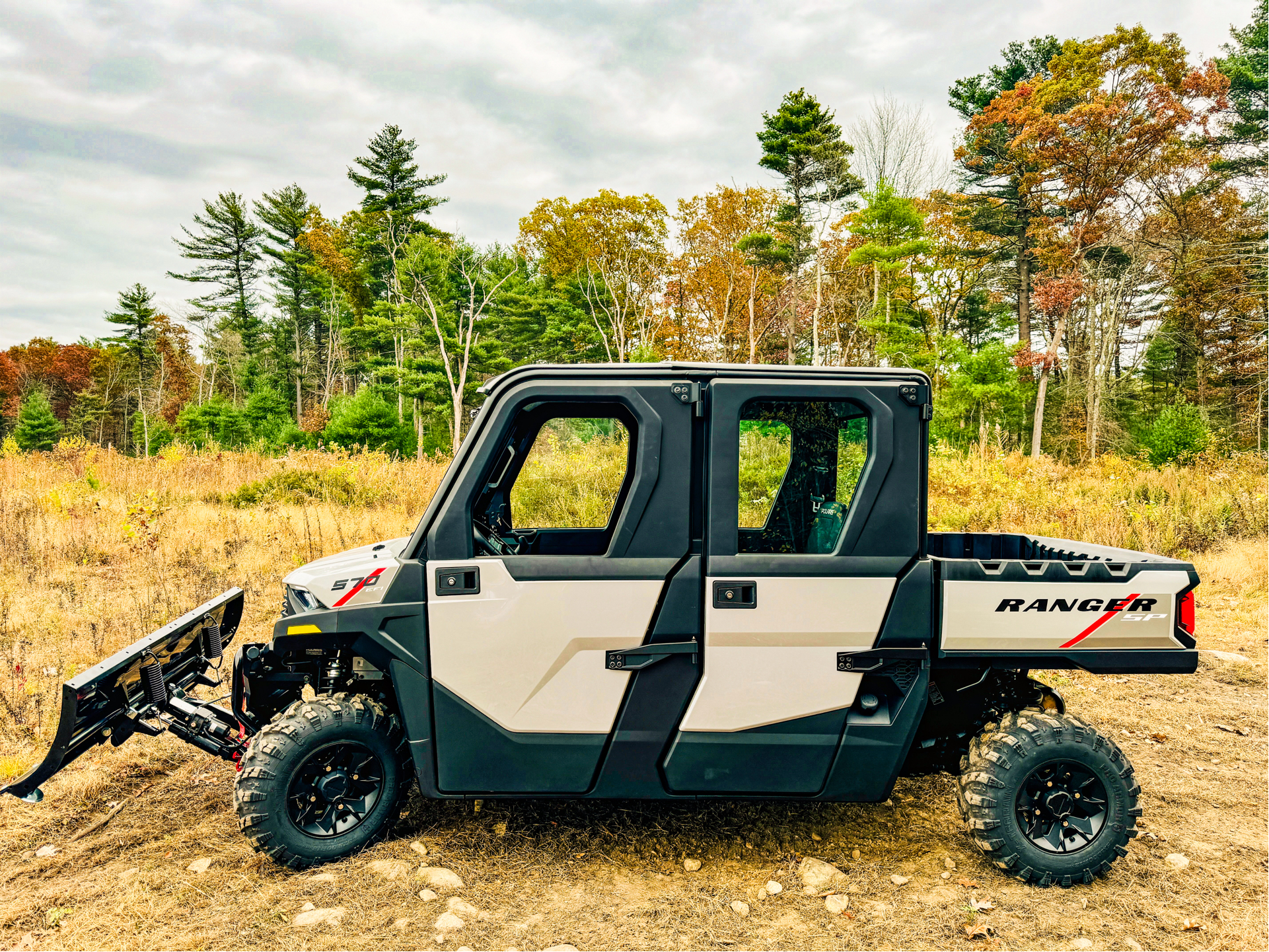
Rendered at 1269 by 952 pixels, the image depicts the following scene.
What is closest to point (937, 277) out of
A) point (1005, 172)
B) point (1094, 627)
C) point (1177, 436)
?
point (1005, 172)

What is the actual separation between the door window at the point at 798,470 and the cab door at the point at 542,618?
418 millimetres

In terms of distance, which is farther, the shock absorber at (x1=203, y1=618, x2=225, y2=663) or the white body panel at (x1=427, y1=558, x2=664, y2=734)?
the shock absorber at (x1=203, y1=618, x2=225, y2=663)

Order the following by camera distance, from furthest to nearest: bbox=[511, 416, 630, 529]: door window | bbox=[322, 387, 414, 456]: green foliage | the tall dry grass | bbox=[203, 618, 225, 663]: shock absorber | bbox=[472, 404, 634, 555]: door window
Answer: bbox=[322, 387, 414, 456]: green foliage < the tall dry grass < bbox=[511, 416, 630, 529]: door window < bbox=[203, 618, 225, 663]: shock absorber < bbox=[472, 404, 634, 555]: door window

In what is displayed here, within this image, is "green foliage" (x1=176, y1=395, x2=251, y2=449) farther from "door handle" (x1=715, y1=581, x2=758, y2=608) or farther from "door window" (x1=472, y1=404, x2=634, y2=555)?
"door handle" (x1=715, y1=581, x2=758, y2=608)

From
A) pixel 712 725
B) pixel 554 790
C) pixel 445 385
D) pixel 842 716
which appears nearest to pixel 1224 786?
pixel 842 716

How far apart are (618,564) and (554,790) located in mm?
1015

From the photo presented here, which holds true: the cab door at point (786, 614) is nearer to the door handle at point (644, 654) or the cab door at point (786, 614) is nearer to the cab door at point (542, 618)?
the door handle at point (644, 654)

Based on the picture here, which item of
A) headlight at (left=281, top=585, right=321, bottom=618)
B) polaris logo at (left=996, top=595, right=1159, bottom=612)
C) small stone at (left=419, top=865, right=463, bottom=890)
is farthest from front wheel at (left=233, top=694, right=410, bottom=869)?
polaris logo at (left=996, top=595, right=1159, bottom=612)

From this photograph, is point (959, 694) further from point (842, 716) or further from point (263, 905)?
point (263, 905)

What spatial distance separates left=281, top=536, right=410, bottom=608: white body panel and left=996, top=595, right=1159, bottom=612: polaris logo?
256 centimetres

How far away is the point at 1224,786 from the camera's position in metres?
3.92

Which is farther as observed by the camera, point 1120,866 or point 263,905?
point 1120,866

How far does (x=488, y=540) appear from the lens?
3328 mm

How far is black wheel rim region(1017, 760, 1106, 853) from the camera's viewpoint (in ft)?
9.86
